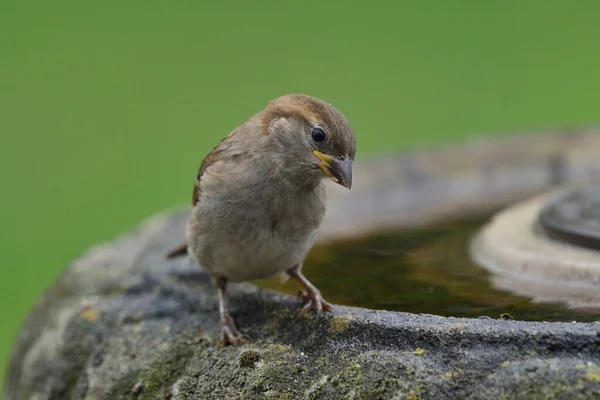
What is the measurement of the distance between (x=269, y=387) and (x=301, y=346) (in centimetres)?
20

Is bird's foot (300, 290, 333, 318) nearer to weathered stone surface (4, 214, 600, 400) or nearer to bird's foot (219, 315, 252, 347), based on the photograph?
weathered stone surface (4, 214, 600, 400)

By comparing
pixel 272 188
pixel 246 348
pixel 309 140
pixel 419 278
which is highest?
pixel 309 140

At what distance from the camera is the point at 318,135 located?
326 cm

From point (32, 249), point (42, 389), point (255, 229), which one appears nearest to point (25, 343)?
point (42, 389)

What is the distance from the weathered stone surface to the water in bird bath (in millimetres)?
447

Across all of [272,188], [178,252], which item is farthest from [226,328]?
[178,252]

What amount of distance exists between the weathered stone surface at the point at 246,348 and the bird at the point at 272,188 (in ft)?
0.56

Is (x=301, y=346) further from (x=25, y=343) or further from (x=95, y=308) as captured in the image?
(x=25, y=343)

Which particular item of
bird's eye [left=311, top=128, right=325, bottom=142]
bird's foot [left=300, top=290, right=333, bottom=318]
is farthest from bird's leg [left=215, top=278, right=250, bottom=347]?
bird's eye [left=311, top=128, right=325, bottom=142]

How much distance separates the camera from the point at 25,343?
12.6ft

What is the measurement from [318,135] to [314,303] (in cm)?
61

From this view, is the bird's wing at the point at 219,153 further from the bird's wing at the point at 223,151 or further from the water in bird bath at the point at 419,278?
the water in bird bath at the point at 419,278

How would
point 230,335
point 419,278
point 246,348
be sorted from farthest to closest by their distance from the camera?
point 419,278, point 230,335, point 246,348

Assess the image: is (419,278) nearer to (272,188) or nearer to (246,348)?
(272,188)
